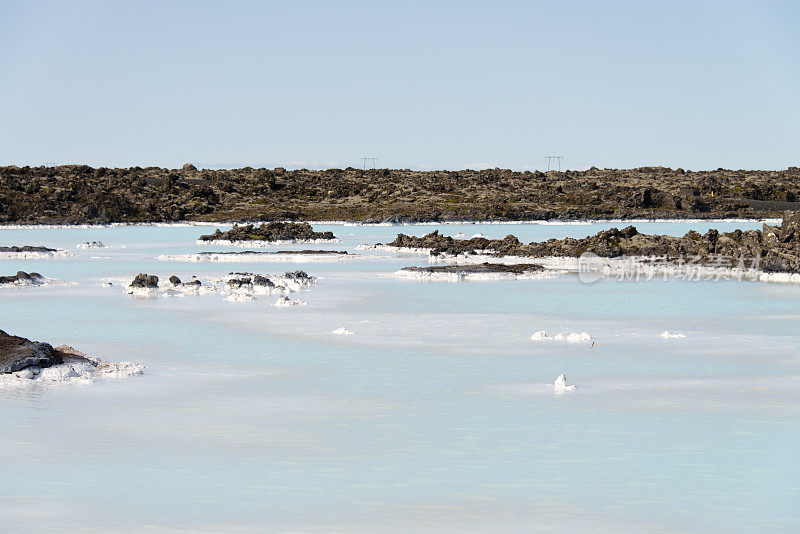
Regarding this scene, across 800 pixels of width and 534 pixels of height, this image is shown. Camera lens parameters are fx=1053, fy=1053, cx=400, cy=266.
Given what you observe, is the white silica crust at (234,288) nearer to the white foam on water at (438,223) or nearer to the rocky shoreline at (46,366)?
the rocky shoreline at (46,366)

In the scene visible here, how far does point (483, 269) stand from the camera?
3222 centimetres

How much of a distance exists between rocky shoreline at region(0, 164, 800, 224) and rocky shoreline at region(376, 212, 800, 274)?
3725 cm

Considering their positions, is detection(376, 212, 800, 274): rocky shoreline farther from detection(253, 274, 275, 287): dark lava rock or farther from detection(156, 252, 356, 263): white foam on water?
detection(253, 274, 275, 287): dark lava rock

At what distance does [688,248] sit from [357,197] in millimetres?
59813

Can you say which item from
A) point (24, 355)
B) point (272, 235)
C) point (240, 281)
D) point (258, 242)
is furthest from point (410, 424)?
point (272, 235)

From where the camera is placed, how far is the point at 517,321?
20781 mm

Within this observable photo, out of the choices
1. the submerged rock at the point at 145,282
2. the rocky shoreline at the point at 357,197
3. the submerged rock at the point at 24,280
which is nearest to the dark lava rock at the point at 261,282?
the submerged rock at the point at 145,282

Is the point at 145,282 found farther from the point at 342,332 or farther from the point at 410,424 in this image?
the point at 410,424

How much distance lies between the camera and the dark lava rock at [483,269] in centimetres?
3191

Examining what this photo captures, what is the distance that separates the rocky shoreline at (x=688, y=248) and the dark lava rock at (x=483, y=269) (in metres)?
4.34

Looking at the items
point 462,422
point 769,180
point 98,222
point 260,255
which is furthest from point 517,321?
point 769,180

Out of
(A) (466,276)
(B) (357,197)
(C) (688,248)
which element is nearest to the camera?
(A) (466,276)

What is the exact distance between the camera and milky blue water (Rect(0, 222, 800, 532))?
8.59m

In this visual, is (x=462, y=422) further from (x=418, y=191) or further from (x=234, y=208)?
(x=418, y=191)
